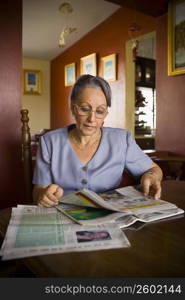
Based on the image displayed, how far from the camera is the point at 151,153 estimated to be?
9.18ft

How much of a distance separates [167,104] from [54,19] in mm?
2806

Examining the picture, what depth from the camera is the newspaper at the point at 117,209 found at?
810 mm


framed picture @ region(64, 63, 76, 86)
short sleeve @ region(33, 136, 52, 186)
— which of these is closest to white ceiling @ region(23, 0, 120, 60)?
framed picture @ region(64, 63, 76, 86)

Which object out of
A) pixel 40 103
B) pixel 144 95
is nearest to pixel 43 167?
pixel 144 95

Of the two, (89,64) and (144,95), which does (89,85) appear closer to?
(89,64)

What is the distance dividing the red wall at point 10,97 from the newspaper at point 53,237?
1170mm

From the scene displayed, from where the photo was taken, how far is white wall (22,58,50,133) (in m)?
6.69

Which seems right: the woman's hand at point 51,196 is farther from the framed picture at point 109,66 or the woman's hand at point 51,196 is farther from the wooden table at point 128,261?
the framed picture at point 109,66

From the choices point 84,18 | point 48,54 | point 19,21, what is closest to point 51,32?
point 84,18

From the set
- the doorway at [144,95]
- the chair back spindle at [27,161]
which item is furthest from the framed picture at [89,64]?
the chair back spindle at [27,161]

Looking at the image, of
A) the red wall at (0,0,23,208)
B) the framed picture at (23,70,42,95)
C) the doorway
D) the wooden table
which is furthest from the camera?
the framed picture at (23,70,42,95)

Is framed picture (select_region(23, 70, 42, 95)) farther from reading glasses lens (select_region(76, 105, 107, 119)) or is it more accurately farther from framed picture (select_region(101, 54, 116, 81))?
reading glasses lens (select_region(76, 105, 107, 119))

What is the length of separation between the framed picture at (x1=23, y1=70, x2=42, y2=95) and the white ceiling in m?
0.78

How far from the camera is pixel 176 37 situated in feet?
8.93
